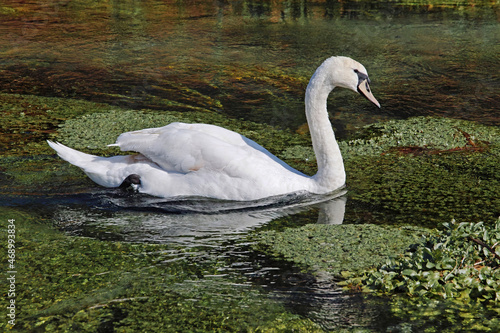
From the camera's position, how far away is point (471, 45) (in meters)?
10.4

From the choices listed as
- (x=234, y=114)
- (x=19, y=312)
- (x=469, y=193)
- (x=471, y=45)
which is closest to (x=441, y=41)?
(x=471, y=45)

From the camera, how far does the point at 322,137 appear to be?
5340 millimetres

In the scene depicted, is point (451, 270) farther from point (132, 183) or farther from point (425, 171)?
point (132, 183)

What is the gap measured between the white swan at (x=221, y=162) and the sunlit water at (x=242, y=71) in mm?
157

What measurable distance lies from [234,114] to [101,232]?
10.8ft

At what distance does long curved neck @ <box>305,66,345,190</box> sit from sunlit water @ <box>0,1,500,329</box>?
8.2 inches

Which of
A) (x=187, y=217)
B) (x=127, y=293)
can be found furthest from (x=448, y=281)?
(x=187, y=217)

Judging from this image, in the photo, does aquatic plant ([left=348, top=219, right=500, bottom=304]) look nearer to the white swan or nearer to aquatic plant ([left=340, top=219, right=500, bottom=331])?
aquatic plant ([left=340, top=219, right=500, bottom=331])

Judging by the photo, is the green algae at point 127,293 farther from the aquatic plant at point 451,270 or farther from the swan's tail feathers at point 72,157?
the swan's tail feathers at point 72,157

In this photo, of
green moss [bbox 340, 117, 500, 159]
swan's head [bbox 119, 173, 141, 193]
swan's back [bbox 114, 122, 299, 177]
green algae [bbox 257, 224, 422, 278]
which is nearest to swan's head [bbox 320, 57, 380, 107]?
swan's back [bbox 114, 122, 299, 177]

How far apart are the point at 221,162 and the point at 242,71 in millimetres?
4395

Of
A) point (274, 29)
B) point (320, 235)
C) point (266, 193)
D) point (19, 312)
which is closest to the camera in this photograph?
point (19, 312)

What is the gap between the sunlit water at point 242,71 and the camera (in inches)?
181

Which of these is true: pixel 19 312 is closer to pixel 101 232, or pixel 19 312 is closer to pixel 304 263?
pixel 101 232
